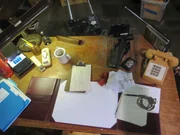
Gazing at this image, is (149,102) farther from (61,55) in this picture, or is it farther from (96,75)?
(61,55)

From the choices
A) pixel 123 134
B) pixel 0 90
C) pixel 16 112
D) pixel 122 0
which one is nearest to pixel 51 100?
pixel 16 112

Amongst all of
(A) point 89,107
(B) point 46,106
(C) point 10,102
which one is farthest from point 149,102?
(C) point 10,102

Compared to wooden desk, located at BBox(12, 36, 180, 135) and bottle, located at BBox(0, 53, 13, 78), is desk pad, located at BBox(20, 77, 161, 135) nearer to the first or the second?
wooden desk, located at BBox(12, 36, 180, 135)

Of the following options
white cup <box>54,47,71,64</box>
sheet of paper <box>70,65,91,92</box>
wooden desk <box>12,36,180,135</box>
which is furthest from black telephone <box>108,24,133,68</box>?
white cup <box>54,47,71,64</box>

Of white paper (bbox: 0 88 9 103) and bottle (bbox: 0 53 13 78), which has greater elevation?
bottle (bbox: 0 53 13 78)

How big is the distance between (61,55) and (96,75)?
266 millimetres

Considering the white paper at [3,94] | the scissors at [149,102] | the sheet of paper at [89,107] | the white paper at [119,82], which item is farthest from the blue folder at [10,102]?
the scissors at [149,102]

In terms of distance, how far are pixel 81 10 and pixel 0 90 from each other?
178cm

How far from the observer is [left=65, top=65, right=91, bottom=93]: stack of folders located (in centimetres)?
107

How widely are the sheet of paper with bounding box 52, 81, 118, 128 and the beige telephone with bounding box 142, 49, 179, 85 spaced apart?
24 cm

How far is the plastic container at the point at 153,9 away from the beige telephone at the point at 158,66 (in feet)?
4.07

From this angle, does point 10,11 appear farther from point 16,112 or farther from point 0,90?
point 16,112

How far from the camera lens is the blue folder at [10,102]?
3.27ft

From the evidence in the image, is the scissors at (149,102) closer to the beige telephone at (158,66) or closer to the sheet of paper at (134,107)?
the sheet of paper at (134,107)
